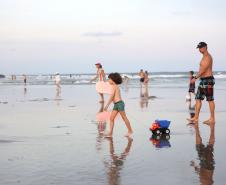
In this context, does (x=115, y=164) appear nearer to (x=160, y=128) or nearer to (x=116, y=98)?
(x=160, y=128)

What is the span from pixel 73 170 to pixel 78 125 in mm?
5508

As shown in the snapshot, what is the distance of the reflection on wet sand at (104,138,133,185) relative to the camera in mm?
5891

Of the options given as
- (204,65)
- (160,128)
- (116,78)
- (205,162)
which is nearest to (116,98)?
(116,78)

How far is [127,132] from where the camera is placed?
1046 centimetres

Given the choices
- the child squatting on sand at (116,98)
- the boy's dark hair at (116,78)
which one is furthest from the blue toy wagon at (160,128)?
the boy's dark hair at (116,78)

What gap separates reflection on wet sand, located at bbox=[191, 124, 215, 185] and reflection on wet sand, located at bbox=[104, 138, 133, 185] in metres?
1.08

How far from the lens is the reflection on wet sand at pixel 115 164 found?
5891mm

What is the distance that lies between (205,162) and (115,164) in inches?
54.0

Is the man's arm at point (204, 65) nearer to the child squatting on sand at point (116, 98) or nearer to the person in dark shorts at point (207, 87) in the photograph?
the person in dark shorts at point (207, 87)

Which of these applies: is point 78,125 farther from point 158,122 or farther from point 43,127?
point 158,122

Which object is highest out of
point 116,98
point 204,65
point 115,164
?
point 204,65

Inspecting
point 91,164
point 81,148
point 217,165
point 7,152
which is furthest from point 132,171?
point 7,152

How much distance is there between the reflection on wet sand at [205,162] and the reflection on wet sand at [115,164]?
1.08m

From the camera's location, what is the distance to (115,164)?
270 inches
